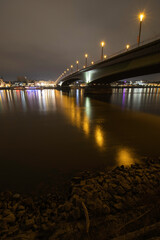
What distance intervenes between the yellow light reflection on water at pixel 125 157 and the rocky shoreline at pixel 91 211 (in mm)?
1505

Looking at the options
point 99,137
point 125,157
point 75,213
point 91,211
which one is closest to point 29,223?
point 75,213

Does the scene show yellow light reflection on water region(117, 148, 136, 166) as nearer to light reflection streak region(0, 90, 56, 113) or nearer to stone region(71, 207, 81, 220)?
stone region(71, 207, 81, 220)

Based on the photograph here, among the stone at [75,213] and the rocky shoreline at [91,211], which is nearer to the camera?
the rocky shoreline at [91,211]

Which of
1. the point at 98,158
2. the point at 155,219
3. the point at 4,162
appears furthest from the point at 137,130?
the point at 4,162

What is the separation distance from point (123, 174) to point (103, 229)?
228 cm

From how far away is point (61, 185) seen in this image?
4664 millimetres

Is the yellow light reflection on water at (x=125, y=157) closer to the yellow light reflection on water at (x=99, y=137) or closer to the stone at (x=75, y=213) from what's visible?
the yellow light reflection on water at (x=99, y=137)

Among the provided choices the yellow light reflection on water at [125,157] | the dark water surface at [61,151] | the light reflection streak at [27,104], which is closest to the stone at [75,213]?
the dark water surface at [61,151]

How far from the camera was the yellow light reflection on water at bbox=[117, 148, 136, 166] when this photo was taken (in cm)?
608

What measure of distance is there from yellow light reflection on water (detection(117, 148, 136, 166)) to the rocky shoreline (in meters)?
1.51

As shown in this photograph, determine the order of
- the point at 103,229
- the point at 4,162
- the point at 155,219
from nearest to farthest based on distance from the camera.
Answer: the point at 103,229 < the point at 155,219 < the point at 4,162

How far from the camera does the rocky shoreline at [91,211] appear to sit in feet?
9.14

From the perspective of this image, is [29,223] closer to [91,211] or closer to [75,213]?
[75,213]

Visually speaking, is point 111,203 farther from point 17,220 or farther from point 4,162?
point 4,162
